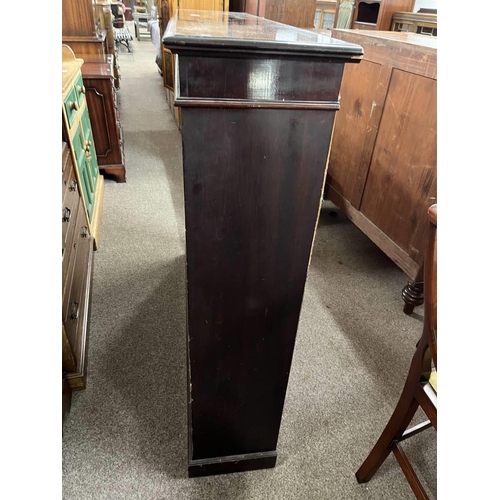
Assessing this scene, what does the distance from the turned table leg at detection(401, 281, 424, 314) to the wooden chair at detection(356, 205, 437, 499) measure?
32.5 inches

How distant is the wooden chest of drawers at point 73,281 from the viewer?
50.1 inches

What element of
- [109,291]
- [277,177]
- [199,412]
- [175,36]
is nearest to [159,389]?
[199,412]

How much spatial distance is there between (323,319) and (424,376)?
845mm

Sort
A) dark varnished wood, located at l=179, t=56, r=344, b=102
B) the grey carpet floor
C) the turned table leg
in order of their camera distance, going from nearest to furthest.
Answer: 1. dark varnished wood, located at l=179, t=56, r=344, b=102
2. the grey carpet floor
3. the turned table leg

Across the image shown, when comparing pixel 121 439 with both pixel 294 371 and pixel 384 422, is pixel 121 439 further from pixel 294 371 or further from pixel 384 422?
pixel 384 422

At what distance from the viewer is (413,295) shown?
179cm

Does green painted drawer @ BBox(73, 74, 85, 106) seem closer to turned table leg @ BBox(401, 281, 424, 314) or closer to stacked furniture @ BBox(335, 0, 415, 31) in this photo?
turned table leg @ BBox(401, 281, 424, 314)

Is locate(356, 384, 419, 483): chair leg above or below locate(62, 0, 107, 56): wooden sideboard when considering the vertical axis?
below

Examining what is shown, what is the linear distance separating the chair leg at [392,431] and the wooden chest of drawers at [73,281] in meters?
1.01

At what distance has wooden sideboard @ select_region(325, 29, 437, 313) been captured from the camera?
5.21 feet

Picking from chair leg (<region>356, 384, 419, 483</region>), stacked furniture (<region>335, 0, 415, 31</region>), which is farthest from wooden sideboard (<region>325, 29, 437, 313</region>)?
stacked furniture (<region>335, 0, 415, 31</region>)

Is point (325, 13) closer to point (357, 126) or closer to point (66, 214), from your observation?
point (357, 126)

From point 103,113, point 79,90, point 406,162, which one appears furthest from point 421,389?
point 103,113

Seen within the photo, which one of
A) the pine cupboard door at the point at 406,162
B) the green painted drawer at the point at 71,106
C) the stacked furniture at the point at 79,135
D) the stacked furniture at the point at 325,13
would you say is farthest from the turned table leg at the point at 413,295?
the stacked furniture at the point at 325,13
